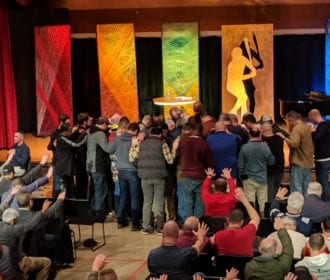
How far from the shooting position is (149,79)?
14.7 m

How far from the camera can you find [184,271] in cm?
509

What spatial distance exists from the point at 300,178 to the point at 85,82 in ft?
23.8

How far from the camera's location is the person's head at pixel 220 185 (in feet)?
21.9

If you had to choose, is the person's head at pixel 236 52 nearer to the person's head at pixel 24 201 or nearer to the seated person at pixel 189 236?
the person's head at pixel 24 201

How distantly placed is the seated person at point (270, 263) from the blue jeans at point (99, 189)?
432 cm

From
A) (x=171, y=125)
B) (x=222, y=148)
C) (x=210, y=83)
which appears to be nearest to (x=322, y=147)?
(x=222, y=148)

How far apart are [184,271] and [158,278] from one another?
0.25 meters

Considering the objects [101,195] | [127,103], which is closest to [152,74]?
[127,103]

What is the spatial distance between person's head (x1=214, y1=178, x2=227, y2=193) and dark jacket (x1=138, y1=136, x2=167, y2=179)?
5.10ft

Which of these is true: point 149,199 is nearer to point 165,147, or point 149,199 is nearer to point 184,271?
point 165,147

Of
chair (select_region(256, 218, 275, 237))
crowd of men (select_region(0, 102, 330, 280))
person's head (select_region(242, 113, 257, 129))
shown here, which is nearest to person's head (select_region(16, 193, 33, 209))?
crowd of men (select_region(0, 102, 330, 280))

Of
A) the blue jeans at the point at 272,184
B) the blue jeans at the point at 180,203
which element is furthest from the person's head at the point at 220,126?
the blue jeans at the point at 272,184

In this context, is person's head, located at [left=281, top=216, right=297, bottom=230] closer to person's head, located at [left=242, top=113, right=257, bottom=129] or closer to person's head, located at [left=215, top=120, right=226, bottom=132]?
person's head, located at [left=215, top=120, right=226, bottom=132]

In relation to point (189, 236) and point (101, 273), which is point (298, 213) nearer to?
point (189, 236)
